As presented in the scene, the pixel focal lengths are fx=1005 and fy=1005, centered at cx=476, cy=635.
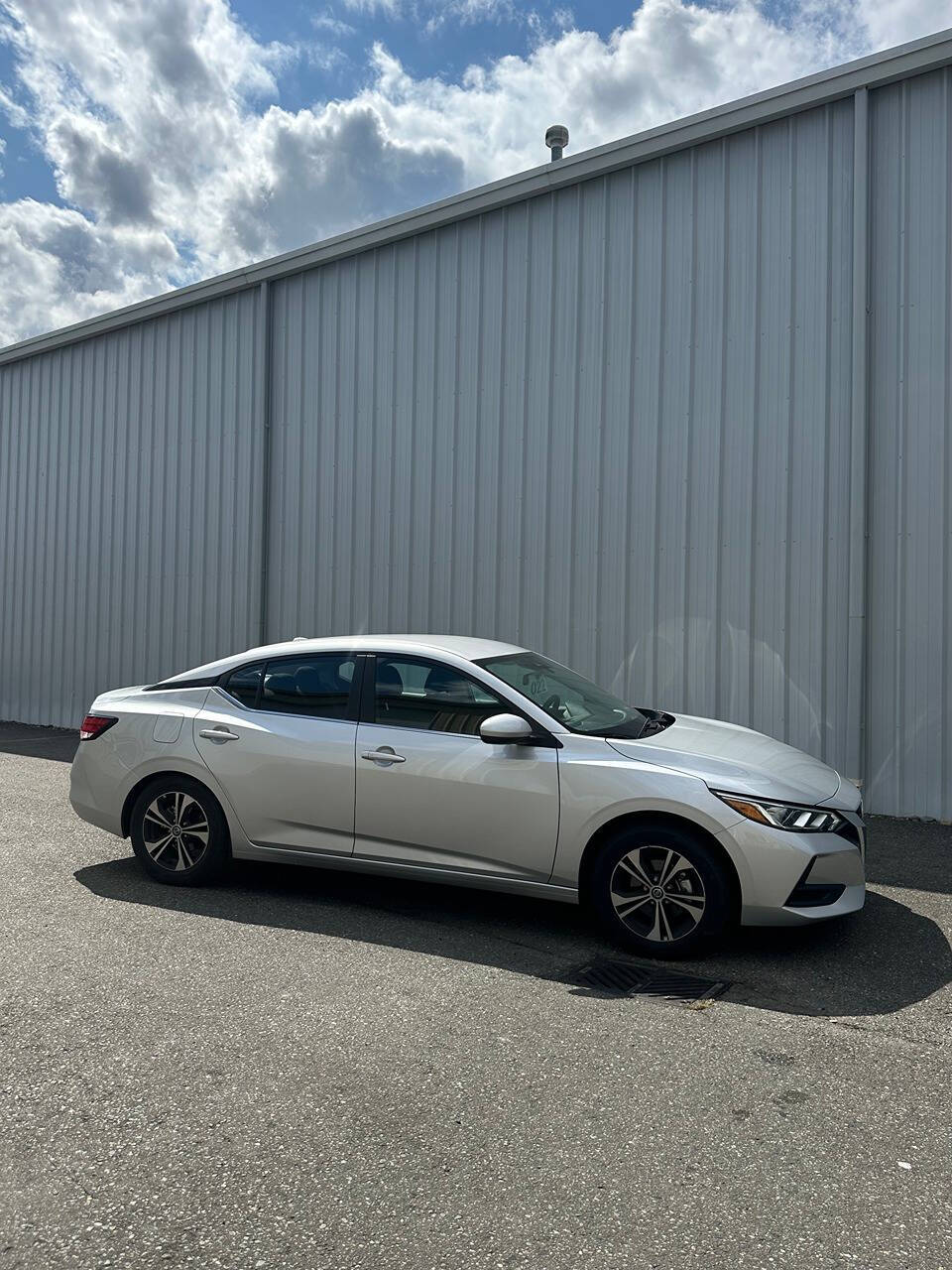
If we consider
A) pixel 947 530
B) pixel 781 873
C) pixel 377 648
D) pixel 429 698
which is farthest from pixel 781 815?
pixel 947 530

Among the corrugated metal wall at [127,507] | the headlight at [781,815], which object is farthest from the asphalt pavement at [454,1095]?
the corrugated metal wall at [127,507]

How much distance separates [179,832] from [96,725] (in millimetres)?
919

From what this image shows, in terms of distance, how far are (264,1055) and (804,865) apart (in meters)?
2.50

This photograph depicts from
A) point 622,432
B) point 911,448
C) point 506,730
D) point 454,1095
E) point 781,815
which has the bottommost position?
point 454,1095

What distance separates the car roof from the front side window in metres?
0.11

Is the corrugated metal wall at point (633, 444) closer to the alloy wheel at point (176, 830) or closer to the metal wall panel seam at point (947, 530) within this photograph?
the metal wall panel seam at point (947, 530)

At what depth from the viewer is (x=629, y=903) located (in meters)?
4.81

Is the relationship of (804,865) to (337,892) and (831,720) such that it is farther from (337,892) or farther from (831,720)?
(831,720)

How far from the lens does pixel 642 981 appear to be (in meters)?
4.50

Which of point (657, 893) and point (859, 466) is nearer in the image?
point (657, 893)

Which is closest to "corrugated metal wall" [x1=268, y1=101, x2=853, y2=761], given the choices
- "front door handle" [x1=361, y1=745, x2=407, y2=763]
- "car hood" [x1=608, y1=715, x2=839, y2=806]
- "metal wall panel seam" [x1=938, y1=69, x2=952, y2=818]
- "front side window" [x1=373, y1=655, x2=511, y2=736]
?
"metal wall panel seam" [x1=938, y1=69, x2=952, y2=818]

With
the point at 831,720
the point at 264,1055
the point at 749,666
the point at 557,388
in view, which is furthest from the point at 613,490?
the point at 264,1055

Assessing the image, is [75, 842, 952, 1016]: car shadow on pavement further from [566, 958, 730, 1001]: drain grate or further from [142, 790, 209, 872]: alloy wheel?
[142, 790, 209, 872]: alloy wheel

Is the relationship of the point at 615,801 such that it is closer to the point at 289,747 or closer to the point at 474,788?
the point at 474,788
